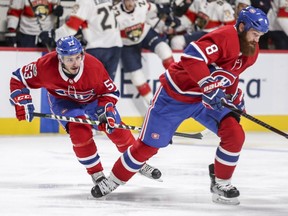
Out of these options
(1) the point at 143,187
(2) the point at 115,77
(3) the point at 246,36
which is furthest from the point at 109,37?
(3) the point at 246,36

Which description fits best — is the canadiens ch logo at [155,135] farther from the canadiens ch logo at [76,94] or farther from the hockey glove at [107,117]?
the canadiens ch logo at [76,94]

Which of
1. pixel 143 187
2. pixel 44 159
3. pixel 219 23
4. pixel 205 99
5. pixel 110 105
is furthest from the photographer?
pixel 219 23

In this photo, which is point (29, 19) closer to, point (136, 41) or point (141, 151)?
point (136, 41)

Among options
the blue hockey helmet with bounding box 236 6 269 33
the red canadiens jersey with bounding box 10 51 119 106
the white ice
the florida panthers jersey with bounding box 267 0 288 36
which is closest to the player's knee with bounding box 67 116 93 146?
the red canadiens jersey with bounding box 10 51 119 106

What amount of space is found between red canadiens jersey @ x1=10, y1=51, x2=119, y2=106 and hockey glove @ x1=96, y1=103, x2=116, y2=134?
0.04 metres

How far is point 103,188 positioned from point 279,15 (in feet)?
→ 16.0

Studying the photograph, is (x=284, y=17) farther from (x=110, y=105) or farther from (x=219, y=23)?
(x=110, y=105)

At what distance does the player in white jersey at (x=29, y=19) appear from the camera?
28.7 feet

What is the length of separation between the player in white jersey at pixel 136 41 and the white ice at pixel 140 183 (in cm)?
83

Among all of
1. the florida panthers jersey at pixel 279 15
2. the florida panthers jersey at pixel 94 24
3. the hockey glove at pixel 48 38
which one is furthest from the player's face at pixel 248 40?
the florida panthers jersey at pixel 279 15

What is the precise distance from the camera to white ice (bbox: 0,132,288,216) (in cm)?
471

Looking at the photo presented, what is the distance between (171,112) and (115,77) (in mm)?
3782

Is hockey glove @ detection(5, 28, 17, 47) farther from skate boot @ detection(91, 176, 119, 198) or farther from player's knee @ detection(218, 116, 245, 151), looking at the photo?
player's knee @ detection(218, 116, 245, 151)

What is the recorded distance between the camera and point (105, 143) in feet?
25.9
